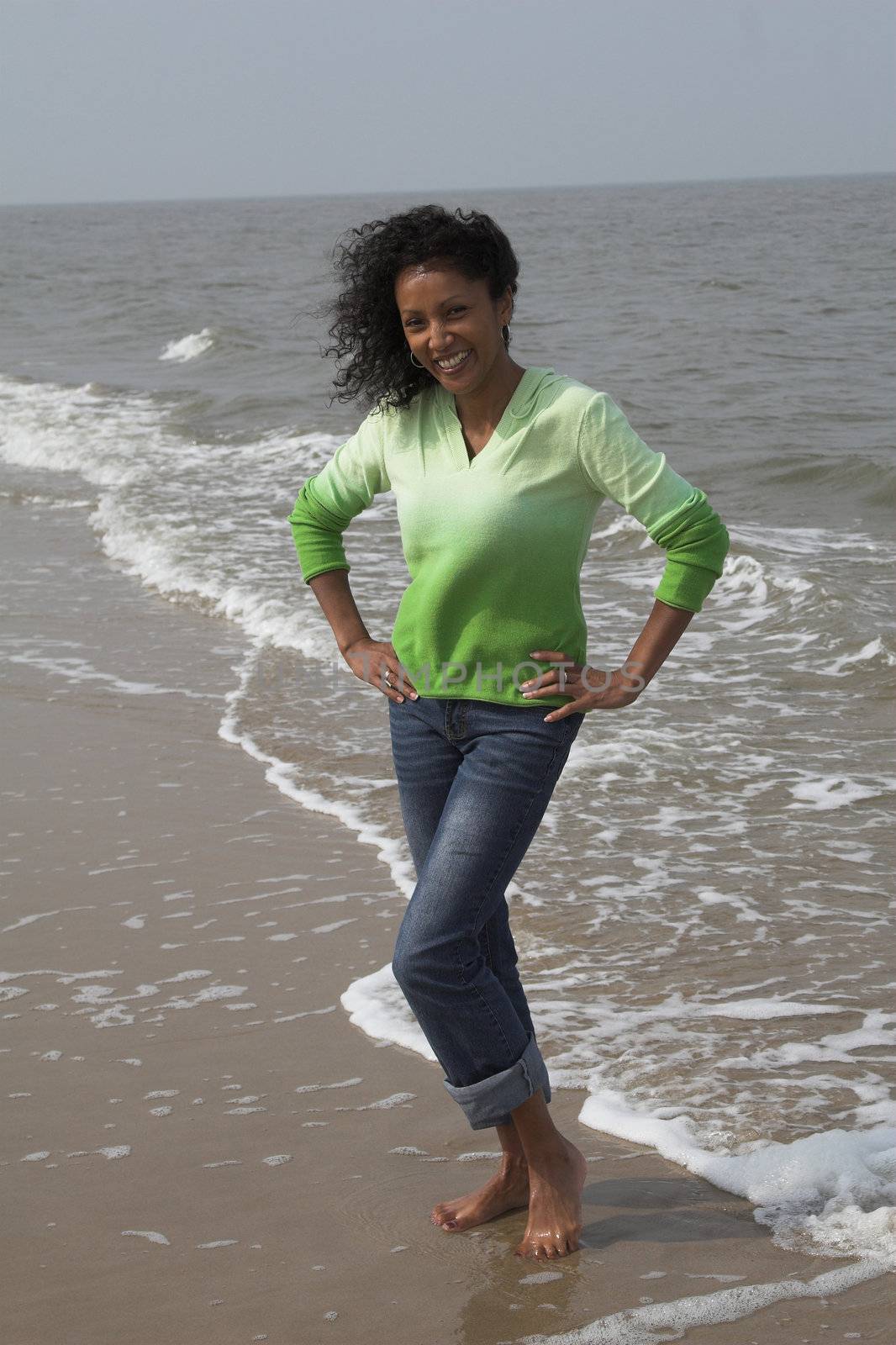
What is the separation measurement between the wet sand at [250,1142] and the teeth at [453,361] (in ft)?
5.86

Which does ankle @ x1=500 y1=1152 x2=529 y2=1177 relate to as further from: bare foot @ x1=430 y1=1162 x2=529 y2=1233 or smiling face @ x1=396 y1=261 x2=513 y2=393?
smiling face @ x1=396 y1=261 x2=513 y2=393

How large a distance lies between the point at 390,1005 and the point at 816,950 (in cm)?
134

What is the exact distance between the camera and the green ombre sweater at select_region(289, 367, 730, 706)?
2787 millimetres

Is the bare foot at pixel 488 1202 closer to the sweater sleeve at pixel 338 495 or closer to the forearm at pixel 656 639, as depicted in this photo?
the forearm at pixel 656 639

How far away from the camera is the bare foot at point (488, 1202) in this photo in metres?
3.20

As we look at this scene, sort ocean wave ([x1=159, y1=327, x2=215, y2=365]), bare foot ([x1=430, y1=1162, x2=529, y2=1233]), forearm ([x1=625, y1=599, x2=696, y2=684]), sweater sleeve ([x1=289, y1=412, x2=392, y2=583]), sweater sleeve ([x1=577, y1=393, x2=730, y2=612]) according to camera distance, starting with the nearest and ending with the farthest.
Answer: sweater sleeve ([x1=577, y1=393, x2=730, y2=612])
forearm ([x1=625, y1=599, x2=696, y2=684])
sweater sleeve ([x1=289, y1=412, x2=392, y2=583])
bare foot ([x1=430, y1=1162, x2=529, y2=1233])
ocean wave ([x1=159, y1=327, x2=215, y2=365])

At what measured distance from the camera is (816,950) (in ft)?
15.3

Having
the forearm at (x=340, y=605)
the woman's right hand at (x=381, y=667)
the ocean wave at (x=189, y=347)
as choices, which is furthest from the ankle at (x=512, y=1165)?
the ocean wave at (x=189, y=347)

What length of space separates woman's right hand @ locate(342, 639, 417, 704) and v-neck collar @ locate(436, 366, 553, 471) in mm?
422

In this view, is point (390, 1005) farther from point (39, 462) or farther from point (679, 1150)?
point (39, 462)

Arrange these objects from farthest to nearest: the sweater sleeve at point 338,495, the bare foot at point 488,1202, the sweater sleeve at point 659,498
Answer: the bare foot at point 488,1202, the sweater sleeve at point 338,495, the sweater sleeve at point 659,498

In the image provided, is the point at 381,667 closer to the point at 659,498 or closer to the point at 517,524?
the point at 517,524

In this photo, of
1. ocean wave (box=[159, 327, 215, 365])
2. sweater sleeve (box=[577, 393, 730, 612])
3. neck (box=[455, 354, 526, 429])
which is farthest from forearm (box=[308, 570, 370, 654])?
ocean wave (box=[159, 327, 215, 365])

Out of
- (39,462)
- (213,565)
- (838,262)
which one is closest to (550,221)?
(838,262)
